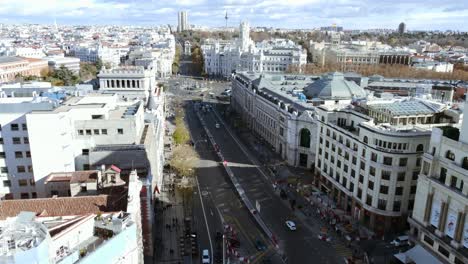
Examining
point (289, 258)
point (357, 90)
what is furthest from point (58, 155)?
point (357, 90)

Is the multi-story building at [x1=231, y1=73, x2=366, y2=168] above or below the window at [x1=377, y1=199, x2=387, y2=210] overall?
above

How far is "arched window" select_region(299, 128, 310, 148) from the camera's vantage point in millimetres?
89000

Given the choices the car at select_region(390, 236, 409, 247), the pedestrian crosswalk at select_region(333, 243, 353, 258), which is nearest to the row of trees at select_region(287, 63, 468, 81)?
the car at select_region(390, 236, 409, 247)

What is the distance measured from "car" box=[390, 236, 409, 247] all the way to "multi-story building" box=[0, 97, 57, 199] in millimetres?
52642

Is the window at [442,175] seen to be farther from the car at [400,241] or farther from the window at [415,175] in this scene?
the car at [400,241]

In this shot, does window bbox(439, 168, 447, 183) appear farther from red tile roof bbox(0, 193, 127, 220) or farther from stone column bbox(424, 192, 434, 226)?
red tile roof bbox(0, 193, 127, 220)

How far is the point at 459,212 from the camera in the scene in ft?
A: 160

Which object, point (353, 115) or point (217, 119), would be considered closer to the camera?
point (353, 115)

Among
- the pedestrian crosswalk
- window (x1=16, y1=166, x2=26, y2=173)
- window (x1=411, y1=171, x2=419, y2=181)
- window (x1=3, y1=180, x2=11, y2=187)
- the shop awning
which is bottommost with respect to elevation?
the pedestrian crosswalk

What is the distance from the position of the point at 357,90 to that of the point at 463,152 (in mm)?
56268

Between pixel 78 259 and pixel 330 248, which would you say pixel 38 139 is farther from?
pixel 330 248

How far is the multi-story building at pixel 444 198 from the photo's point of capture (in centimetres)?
4869

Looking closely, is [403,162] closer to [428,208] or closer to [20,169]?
[428,208]

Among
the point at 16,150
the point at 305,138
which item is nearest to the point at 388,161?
the point at 305,138
